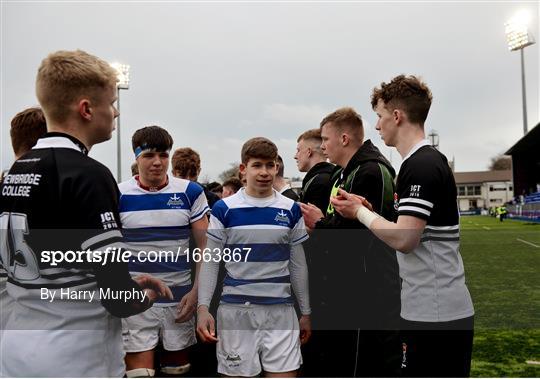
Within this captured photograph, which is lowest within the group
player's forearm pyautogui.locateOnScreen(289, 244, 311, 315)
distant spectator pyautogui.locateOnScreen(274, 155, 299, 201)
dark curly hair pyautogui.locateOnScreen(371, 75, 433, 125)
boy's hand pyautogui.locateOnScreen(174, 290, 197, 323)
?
boy's hand pyautogui.locateOnScreen(174, 290, 197, 323)

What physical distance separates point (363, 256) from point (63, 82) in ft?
6.17

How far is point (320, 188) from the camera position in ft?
11.7

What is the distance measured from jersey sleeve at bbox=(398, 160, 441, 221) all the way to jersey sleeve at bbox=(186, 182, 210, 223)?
4.60ft

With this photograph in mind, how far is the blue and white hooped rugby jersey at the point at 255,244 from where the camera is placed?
8.98 feet

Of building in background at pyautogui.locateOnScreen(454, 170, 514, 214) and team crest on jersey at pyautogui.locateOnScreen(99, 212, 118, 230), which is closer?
team crest on jersey at pyautogui.locateOnScreen(99, 212, 118, 230)

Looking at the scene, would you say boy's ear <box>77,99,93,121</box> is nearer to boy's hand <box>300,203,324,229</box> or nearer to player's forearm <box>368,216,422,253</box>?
player's forearm <box>368,216,422,253</box>

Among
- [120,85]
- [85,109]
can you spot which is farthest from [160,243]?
[120,85]

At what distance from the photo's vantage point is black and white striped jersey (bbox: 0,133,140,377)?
1581 mm

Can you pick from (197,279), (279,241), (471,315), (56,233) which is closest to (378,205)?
(279,241)

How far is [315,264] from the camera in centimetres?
322

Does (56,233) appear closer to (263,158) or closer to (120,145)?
(263,158)

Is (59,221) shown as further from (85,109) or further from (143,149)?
(143,149)

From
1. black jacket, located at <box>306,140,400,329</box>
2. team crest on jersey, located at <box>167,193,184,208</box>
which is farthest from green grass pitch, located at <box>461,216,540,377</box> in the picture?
team crest on jersey, located at <box>167,193,184,208</box>

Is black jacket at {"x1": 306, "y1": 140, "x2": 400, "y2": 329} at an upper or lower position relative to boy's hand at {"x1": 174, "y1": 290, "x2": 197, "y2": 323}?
upper
